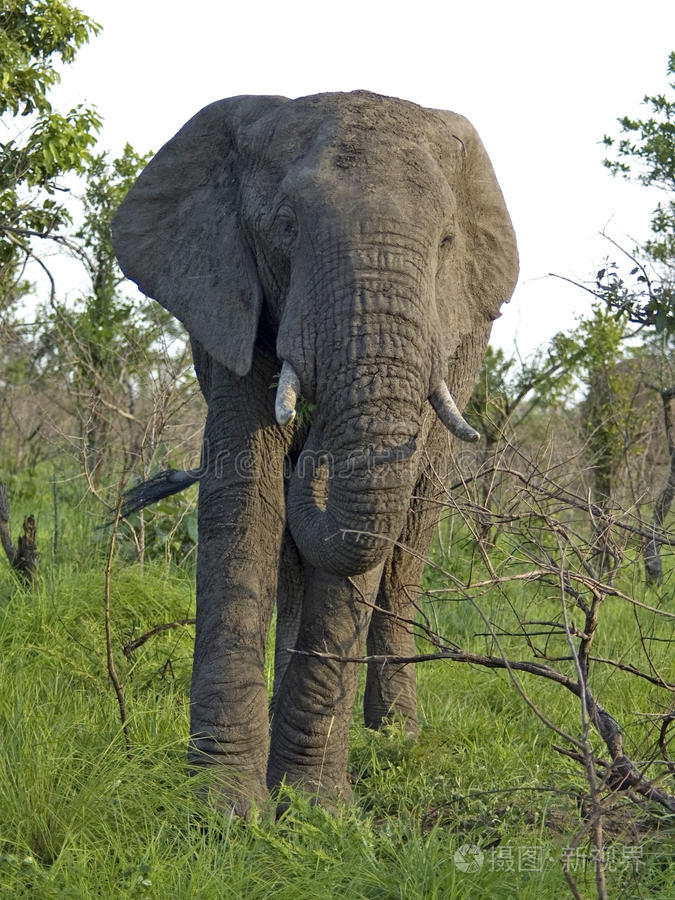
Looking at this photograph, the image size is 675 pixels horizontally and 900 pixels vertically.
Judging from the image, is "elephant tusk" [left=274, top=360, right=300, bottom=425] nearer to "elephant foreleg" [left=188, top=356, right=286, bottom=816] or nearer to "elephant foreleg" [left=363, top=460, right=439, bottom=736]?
"elephant foreleg" [left=188, top=356, right=286, bottom=816]

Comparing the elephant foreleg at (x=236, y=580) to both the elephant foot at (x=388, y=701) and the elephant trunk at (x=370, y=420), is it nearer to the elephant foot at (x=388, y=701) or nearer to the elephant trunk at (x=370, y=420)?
the elephant trunk at (x=370, y=420)

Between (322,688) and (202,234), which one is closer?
(322,688)

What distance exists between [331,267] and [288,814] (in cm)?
172

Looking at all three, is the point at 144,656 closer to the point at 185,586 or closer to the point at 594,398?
the point at 185,586

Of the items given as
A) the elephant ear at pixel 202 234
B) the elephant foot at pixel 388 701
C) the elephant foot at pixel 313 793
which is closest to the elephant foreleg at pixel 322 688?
the elephant foot at pixel 313 793

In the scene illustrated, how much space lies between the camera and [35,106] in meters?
7.29

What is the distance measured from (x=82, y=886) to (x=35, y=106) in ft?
19.1

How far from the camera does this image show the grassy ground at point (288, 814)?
2.81 m

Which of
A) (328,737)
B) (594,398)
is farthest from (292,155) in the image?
Answer: (594,398)

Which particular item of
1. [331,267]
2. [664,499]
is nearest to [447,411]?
[331,267]

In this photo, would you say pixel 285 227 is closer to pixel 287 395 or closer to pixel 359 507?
pixel 287 395

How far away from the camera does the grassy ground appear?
111 inches

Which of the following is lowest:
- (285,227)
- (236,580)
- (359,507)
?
(236,580)

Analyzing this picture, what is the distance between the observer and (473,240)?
445 cm
